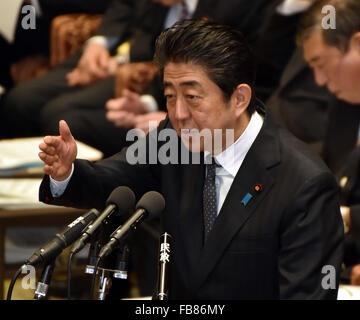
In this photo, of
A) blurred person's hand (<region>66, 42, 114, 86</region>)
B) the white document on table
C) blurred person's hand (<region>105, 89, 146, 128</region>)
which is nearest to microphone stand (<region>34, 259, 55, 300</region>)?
blurred person's hand (<region>105, 89, 146, 128</region>)

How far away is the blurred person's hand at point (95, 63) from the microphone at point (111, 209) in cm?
366

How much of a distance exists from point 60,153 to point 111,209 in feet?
2.09

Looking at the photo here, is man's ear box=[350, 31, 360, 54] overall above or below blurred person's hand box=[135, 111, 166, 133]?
above

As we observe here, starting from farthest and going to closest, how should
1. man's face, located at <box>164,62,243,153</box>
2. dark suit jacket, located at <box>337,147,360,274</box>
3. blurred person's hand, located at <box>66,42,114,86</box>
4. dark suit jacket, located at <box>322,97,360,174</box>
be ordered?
1. blurred person's hand, located at <box>66,42,114,86</box>
2. dark suit jacket, located at <box>322,97,360,174</box>
3. dark suit jacket, located at <box>337,147,360,274</box>
4. man's face, located at <box>164,62,243,153</box>

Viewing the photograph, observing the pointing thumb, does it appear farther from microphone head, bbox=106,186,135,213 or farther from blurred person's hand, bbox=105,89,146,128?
blurred person's hand, bbox=105,89,146,128

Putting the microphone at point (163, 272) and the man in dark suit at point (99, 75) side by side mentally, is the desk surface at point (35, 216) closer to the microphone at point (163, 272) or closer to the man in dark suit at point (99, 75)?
the man in dark suit at point (99, 75)

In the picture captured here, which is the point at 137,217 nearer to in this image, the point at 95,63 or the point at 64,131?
the point at 64,131

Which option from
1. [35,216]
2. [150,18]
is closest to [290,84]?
[150,18]

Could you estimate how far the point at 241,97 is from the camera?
2926mm

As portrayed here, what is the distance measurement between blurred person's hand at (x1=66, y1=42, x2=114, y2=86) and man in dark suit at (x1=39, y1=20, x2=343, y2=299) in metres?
2.90

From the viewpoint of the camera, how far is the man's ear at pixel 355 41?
13.4ft

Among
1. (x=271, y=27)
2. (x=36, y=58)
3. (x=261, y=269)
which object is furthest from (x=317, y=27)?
(x=36, y=58)

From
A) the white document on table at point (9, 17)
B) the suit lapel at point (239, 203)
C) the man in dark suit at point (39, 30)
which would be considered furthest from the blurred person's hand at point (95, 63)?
the suit lapel at point (239, 203)

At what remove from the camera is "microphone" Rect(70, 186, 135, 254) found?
2076 millimetres
